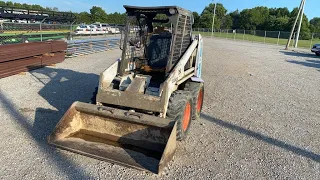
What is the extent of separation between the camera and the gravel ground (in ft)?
13.1

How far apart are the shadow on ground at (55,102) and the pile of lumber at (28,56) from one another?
41 cm

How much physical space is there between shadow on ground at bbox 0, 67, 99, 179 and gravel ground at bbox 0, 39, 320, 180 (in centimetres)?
1

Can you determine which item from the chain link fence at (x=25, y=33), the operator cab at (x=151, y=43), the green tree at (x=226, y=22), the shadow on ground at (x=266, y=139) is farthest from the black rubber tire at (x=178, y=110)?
the green tree at (x=226, y=22)

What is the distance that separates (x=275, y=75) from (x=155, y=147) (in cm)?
1030

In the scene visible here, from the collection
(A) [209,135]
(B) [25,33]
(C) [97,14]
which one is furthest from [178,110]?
(C) [97,14]

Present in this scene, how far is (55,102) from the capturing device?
6.76 metres

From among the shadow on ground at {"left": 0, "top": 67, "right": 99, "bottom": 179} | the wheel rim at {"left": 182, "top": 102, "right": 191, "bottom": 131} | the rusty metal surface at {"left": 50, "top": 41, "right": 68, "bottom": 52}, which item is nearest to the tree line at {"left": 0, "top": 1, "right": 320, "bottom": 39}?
the rusty metal surface at {"left": 50, "top": 41, "right": 68, "bottom": 52}

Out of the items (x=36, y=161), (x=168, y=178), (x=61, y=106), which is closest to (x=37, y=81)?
(x=61, y=106)

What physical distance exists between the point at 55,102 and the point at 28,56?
15.5 ft

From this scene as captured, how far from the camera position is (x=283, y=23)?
70188 millimetres

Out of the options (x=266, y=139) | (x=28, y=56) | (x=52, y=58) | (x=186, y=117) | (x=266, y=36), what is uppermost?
(x=266, y=36)

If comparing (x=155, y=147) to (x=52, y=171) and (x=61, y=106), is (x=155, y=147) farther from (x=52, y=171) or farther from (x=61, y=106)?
(x=61, y=106)

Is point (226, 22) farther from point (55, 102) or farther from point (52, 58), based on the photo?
point (55, 102)

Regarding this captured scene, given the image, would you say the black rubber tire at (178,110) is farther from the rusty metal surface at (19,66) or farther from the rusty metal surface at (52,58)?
the rusty metal surface at (52,58)
